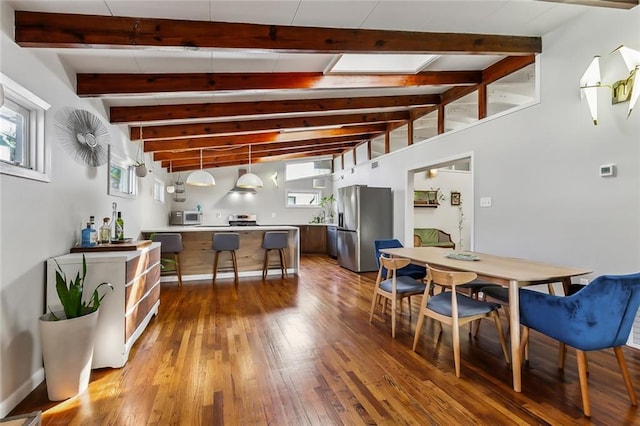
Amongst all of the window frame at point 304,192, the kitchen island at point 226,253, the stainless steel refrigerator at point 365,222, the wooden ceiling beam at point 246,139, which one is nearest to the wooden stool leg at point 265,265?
the kitchen island at point 226,253

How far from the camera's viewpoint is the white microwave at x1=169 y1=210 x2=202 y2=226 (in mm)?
7633

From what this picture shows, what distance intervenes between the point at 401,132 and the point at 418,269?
3315mm

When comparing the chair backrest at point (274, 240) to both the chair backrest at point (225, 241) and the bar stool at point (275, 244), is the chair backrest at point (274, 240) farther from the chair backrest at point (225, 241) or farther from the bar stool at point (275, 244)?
the chair backrest at point (225, 241)

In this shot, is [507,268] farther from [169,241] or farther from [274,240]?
[169,241]

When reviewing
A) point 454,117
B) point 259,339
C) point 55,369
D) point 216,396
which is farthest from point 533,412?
point 454,117

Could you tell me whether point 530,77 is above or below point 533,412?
above

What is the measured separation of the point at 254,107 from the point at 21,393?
346 centimetres

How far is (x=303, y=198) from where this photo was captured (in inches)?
372

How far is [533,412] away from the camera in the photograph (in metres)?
1.81

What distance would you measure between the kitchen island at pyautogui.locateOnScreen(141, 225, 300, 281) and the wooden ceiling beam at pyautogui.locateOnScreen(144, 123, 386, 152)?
1409 millimetres

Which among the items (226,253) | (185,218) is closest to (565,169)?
(226,253)

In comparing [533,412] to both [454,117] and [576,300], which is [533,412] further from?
[454,117]

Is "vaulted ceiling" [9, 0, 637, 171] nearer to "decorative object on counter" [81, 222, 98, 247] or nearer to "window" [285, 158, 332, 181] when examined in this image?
"decorative object on counter" [81, 222, 98, 247]

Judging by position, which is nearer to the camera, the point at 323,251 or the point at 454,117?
the point at 454,117
